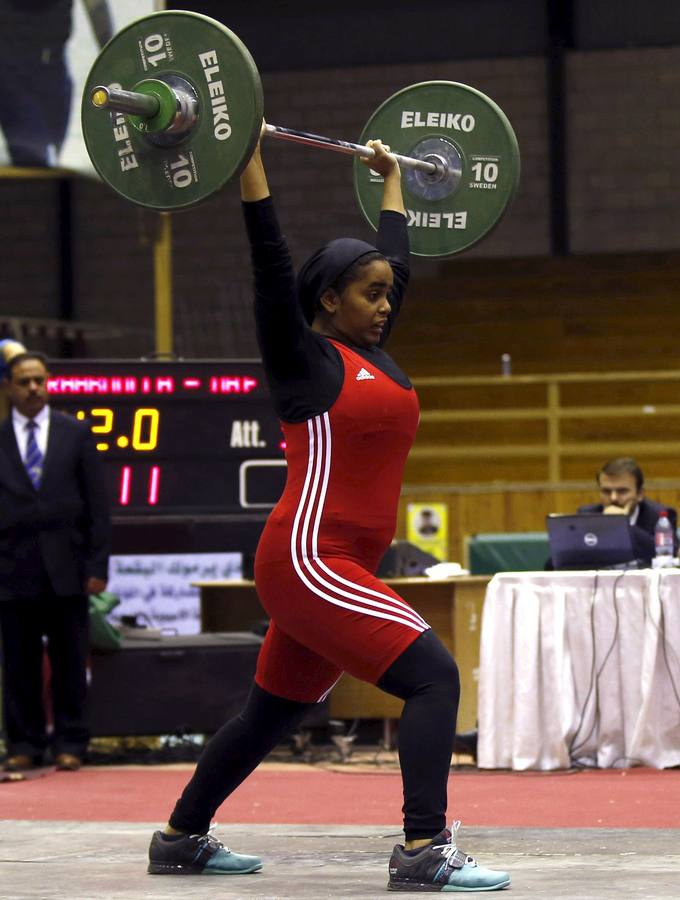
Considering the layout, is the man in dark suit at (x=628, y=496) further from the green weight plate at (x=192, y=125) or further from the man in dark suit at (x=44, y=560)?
the green weight plate at (x=192, y=125)

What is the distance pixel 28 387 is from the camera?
294 inches

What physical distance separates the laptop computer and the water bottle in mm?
111

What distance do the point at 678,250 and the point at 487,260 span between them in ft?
5.82

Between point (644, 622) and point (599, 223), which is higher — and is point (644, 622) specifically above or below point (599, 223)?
below

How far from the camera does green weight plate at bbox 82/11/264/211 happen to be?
3992 millimetres

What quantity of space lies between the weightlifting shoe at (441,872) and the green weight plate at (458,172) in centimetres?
174

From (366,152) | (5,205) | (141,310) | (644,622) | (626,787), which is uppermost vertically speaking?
(5,205)

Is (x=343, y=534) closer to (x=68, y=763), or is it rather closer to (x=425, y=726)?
(x=425, y=726)

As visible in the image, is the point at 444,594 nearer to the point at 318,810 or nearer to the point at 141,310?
the point at 318,810

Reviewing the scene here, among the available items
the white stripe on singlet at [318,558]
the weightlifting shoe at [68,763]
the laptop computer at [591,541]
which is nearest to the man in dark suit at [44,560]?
the weightlifting shoe at [68,763]

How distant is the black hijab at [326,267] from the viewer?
394 cm

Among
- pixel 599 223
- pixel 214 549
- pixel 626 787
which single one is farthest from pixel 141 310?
pixel 626 787

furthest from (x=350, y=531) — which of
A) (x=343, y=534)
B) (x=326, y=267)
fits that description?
(x=326, y=267)

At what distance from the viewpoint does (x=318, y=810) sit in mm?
5879
